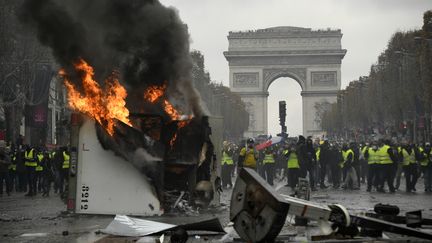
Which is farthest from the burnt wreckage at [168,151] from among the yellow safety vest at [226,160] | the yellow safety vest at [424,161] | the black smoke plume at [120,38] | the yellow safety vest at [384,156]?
the yellow safety vest at [226,160]

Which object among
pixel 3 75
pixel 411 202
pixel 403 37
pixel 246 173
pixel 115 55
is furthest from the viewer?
pixel 403 37

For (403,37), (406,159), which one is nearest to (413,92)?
(403,37)

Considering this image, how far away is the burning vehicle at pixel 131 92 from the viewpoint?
12.6 meters

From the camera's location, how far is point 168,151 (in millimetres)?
13523

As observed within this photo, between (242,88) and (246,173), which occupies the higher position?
(242,88)

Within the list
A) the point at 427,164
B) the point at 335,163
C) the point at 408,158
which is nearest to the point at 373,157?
the point at 408,158

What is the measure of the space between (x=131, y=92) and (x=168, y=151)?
1.26m

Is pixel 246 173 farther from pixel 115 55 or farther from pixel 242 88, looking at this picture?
pixel 242 88

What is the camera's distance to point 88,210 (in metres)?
12.6

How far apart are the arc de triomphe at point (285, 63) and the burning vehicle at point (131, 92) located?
9023 cm

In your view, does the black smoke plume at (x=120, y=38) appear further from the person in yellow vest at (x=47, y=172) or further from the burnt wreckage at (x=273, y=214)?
the person in yellow vest at (x=47, y=172)

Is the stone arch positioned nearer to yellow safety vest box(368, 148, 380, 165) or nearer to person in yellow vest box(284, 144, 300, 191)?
yellow safety vest box(368, 148, 380, 165)

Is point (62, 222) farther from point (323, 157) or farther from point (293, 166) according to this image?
point (323, 157)

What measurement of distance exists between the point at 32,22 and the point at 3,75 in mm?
16893
